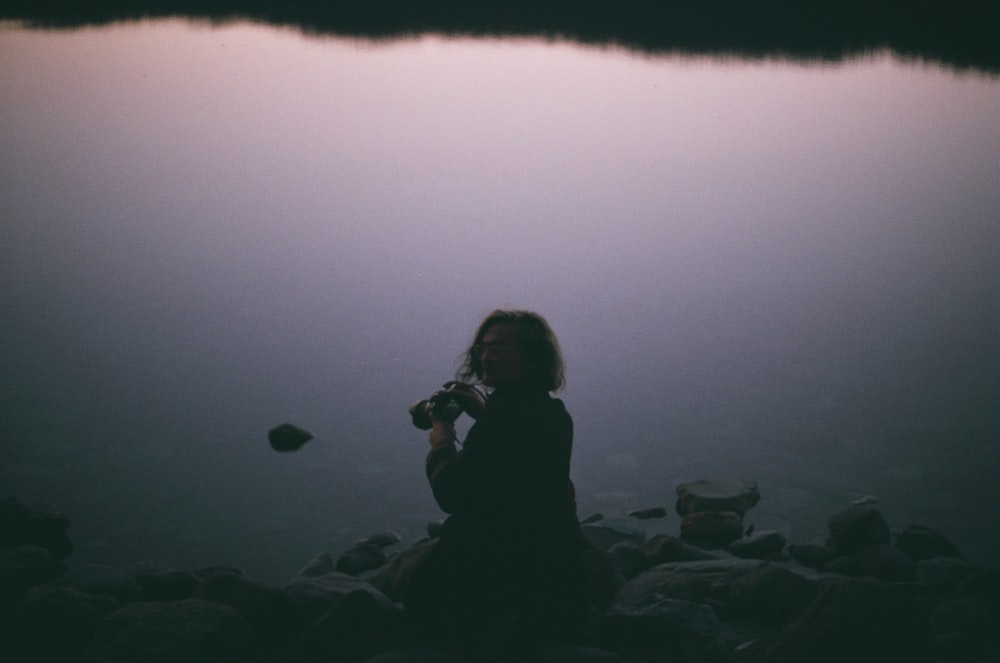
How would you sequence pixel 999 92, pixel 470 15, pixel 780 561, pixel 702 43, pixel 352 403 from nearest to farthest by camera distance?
pixel 780 561 < pixel 352 403 < pixel 999 92 < pixel 702 43 < pixel 470 15

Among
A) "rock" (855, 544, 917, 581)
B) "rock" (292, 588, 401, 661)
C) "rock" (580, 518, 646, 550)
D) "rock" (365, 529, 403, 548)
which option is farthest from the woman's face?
"rock" (855, 544, 917, 581)

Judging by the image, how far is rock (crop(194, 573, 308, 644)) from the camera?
4.57 meters

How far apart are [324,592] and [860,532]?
9.32ft

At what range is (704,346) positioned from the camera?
9.21 m

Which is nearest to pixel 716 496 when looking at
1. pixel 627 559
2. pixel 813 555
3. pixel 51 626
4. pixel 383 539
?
pixel 813 555

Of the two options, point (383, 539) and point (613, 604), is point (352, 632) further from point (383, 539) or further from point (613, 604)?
point (383, 539)

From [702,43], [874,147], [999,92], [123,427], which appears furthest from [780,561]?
[702,43]

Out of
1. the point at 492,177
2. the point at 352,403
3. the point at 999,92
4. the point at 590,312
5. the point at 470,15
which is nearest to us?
the point at 352,403

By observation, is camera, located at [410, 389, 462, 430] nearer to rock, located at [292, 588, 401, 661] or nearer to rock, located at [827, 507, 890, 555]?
rock, located at [292, 588, 401, 661]

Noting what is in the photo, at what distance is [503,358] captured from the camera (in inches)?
168

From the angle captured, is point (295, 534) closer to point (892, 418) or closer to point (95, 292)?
point (892, 418)

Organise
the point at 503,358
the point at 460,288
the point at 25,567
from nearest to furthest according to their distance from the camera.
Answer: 1. the point at 503,358
2. the point at 25,567
3. the point at 460,288

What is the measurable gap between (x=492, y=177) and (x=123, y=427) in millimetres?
8505

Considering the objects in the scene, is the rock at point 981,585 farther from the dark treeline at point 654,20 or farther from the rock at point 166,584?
the dark treeline at point 654,20
